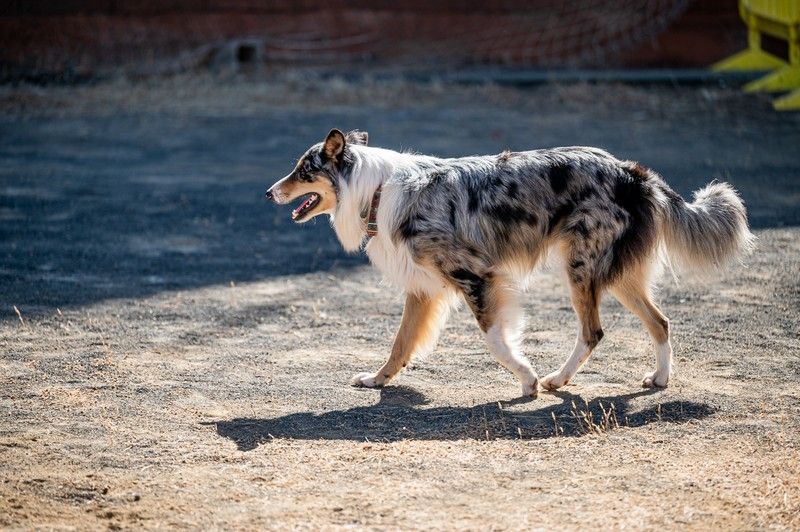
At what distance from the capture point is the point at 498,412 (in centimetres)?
602

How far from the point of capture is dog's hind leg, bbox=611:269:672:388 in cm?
639

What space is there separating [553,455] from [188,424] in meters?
1.98

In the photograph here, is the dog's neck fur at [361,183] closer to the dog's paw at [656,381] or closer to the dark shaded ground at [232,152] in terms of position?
the dog's paw at [656,381]

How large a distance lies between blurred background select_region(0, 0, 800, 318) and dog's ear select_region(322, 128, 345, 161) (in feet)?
8.91

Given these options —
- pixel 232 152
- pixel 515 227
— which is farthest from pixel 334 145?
pixel 232 152

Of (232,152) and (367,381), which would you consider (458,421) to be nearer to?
(367,381)

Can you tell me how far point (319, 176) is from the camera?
6562mm

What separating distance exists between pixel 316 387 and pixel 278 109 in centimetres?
1075

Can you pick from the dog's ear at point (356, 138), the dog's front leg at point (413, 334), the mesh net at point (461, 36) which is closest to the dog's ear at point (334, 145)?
the dog's ear at point (356, 138)

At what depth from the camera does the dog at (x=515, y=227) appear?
6.34 meters

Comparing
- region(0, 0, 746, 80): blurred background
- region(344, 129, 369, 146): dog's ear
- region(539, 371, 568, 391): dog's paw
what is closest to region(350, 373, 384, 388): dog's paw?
region(539, 371, 568, 391): dog's paw

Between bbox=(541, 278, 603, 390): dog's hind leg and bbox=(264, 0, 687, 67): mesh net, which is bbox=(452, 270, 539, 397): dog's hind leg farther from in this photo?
bbox=(264, 0, 687, 67): mesh net

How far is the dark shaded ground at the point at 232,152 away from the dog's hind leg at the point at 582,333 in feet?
11.2

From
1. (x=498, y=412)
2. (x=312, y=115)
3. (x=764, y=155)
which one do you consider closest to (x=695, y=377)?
(x=498, y=412)
